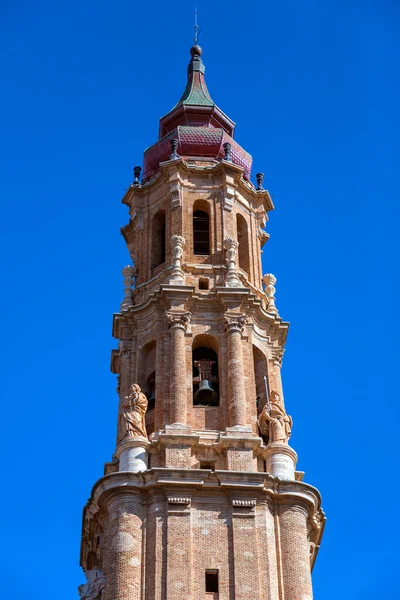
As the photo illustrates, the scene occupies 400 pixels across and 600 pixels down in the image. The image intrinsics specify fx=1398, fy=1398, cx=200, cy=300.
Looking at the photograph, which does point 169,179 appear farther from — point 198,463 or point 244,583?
point 244,583

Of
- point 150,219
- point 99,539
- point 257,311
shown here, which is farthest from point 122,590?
point 150,219

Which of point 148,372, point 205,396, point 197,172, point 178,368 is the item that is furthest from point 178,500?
point 197,172

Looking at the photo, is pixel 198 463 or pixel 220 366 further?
pixel 220 366

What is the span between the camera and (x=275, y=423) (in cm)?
5034

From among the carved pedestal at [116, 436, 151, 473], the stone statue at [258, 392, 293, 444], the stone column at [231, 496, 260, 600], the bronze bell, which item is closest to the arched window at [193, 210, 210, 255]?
the bronze bell

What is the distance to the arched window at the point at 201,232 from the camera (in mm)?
57812

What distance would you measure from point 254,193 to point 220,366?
10980 mm

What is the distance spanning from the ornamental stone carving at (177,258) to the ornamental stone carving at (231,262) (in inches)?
69.0

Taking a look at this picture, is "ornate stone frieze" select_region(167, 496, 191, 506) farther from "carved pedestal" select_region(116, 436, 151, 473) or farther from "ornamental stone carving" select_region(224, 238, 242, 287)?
"ornamental stone carving" select_region(224, 238, 242, 287)

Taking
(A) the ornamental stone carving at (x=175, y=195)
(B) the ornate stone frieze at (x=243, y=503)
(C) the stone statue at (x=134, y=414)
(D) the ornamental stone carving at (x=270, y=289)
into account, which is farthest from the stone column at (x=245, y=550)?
(A) the ornamental stone carving at (x=175, y=195)

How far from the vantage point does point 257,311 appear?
5431 centimetres

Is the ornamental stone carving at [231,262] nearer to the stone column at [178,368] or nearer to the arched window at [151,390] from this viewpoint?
the stone column at [178,368]

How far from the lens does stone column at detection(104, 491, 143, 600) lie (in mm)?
44688

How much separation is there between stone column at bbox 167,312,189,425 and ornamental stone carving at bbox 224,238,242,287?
2610 mm
